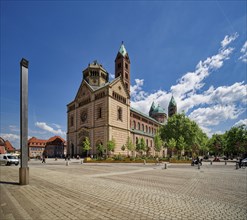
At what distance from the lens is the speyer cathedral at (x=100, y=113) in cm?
5284

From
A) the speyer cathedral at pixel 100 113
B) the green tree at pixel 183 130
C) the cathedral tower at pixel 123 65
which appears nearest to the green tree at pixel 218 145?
the green tree at pixel 183 130

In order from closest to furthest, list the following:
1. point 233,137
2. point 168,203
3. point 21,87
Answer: point 168,203, point 21,87, point 233,137

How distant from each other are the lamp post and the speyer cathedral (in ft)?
128

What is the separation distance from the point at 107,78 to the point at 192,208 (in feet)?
220

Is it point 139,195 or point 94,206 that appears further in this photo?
point 139,195

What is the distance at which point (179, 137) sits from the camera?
51781 mm

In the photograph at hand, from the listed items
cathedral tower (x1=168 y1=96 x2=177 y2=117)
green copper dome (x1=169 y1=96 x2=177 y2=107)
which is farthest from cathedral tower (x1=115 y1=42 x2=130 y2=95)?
green copper dome (x1=169 y1=96 x2=177 y2=107)

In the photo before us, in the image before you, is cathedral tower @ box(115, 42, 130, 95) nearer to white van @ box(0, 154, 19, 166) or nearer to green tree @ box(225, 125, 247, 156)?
green tree @ box(225, 125, 247, 156)

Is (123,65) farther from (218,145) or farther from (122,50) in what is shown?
(218,145)

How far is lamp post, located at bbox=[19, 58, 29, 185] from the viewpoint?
11109mm

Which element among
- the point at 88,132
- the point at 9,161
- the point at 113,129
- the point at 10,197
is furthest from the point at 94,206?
the point at 88,132

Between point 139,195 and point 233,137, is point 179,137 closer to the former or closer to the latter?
point 233,137

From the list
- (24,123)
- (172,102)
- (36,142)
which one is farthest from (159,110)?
(24,123)

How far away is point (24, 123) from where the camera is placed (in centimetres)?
1172
